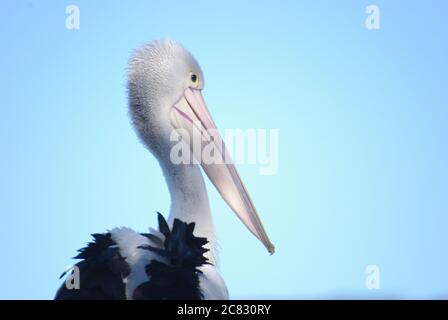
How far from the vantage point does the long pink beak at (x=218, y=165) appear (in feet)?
22.3

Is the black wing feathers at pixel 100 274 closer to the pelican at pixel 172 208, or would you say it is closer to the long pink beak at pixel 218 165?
the pelican at pixel 172 208

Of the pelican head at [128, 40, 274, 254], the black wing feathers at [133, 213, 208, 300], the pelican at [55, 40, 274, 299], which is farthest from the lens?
the pelican head at [128, 40, 274, 254]

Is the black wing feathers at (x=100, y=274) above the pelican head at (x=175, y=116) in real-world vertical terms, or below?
below

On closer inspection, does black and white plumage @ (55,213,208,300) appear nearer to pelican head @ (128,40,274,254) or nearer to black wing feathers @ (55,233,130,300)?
black wing feathers @ (55,233,130,300)

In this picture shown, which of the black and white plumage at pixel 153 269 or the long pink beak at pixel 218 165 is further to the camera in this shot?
the long pink beak at pixel 218 165

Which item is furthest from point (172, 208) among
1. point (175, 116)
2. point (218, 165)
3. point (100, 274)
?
point (100, 274)

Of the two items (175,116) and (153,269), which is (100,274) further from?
(175,116)

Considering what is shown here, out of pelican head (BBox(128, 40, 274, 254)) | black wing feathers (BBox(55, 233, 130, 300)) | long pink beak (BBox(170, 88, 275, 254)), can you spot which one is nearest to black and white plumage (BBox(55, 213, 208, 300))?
black wing feathers (BBox(55, 233, 130, 300))

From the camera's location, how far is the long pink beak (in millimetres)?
6805

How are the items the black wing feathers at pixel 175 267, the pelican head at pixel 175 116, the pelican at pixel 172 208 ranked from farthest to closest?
the pelican head at pixel 175 116 < the pelican at pixel 172 208 < the black wing feathers at pixel 175 267

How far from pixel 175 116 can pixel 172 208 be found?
1.11 metres

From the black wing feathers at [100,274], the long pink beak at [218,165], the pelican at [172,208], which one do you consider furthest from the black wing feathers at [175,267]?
the long pink beak at [218,165]

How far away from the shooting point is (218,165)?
22.7 ft

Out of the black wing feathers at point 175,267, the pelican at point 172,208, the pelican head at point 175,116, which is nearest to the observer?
the black wing feathers at point 175,267
